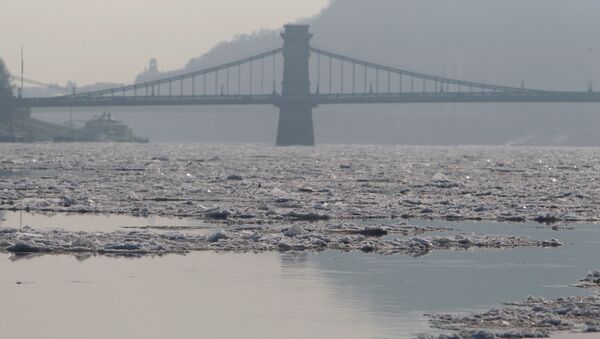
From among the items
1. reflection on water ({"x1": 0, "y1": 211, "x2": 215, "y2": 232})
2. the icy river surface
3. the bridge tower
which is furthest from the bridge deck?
reflection on water ({"x1": 0, "y1": 211, "x2": 215, "y2": 232})

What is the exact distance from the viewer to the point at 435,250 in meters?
Answer: 28.1

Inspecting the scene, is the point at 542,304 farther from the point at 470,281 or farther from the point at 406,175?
the point at 406,175

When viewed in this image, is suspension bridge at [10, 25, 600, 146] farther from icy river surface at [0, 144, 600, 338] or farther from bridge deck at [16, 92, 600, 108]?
icy river surface at [0, 144, 600, 338]

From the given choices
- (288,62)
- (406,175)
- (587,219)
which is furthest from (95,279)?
(288,62)

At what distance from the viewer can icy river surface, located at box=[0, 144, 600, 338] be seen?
19.9m

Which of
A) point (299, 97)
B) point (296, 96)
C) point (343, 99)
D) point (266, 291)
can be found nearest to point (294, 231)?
point (266, 291)

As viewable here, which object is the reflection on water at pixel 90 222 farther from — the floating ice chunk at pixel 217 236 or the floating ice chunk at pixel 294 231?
the floating ice chunk at pixel 217 236

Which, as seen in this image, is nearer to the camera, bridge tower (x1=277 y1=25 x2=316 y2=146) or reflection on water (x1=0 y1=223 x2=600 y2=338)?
reflection on water (x1=0 y1=223 x2=600 y2=338)

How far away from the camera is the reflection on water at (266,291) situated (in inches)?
757

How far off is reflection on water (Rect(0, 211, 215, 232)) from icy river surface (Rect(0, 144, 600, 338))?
0.15 ft

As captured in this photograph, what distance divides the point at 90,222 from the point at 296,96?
151 metres

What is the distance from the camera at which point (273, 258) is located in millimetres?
26000

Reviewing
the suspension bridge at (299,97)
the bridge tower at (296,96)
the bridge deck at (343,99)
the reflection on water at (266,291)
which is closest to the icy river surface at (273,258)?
the reflection on water at (266,291)

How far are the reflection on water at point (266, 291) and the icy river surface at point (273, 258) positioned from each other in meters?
0.03
